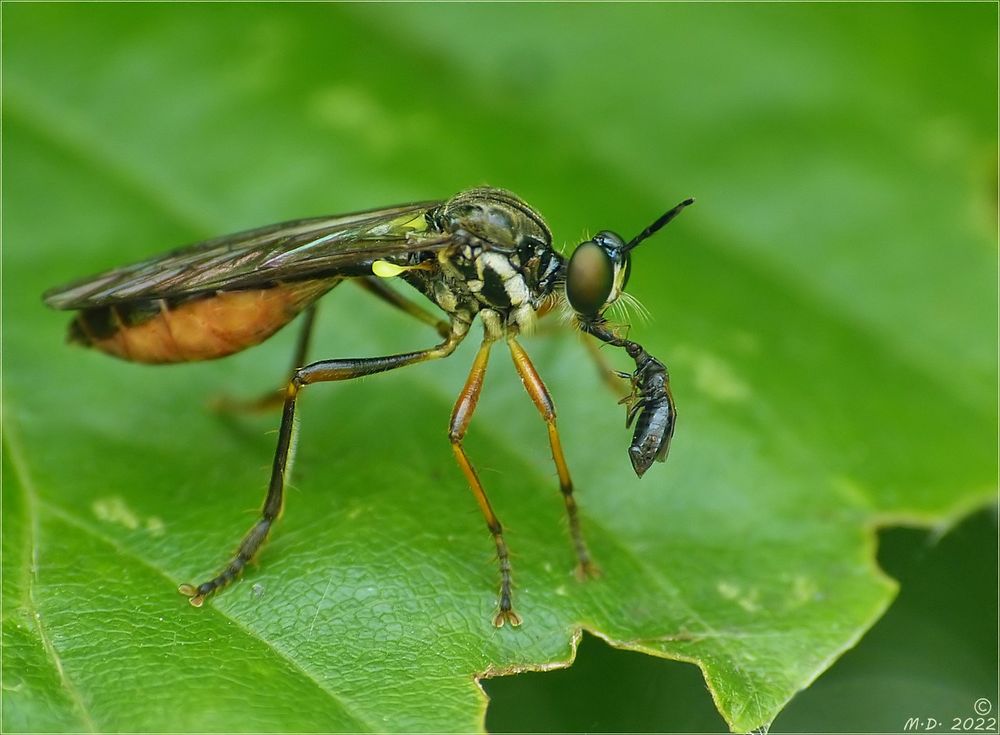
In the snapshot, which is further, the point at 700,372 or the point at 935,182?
the point at 935,182

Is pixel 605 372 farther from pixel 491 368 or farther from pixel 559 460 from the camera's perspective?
pixel 559 460

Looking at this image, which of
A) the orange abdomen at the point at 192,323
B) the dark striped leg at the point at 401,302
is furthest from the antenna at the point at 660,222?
the orange abdomen at the point at 192,323

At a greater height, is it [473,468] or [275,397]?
[275,397]

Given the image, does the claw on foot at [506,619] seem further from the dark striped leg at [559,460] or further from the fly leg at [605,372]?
the fly leg at [605,372]

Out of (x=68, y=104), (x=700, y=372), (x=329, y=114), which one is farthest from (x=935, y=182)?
(x=68, y=104)

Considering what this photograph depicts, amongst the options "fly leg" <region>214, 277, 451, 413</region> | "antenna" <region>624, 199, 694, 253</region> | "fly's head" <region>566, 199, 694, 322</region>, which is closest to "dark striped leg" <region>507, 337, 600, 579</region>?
"fly's head" <region>566, 199, 694, 322</region>

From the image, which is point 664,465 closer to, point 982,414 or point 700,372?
point 700,372

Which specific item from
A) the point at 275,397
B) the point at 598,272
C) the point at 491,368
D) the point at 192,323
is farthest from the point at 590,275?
the point at 192,323

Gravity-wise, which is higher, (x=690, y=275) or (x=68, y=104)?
(x=68, y=104)
